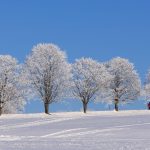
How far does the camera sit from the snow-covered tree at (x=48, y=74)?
6650cm

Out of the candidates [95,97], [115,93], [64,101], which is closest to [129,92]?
[115,93]

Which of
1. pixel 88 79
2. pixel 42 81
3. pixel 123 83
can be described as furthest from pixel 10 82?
pixel 123 83

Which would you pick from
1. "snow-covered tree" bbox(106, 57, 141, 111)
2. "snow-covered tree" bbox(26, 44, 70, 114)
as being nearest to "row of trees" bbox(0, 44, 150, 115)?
"snow-covered tree" bbox(26, 44, 70, 114)

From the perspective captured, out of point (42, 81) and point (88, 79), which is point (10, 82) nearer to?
point (42, 81)

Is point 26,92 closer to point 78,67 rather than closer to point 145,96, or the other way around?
point 78,67

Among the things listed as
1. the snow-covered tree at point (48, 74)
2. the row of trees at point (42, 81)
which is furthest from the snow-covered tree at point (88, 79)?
the snow-covered tree at point (48, 74)

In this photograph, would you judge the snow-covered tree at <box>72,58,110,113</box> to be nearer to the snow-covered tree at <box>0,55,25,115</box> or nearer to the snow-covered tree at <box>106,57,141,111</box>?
the snow-covered tree at <box>106,57,141,111</box>

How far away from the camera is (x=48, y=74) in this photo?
66750 mm

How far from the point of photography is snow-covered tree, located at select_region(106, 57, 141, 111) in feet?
263

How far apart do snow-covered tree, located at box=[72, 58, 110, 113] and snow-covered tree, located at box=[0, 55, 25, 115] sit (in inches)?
372

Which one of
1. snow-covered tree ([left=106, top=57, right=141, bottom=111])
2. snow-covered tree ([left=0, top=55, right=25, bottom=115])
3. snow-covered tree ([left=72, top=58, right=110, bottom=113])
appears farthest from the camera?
snow-covered tree ([left=106, top=57, right=141, bottom=111])

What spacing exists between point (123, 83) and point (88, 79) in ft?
26.6

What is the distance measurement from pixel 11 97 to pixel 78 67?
14.2 m

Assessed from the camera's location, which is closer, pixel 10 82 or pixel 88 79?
pixel 10 82
